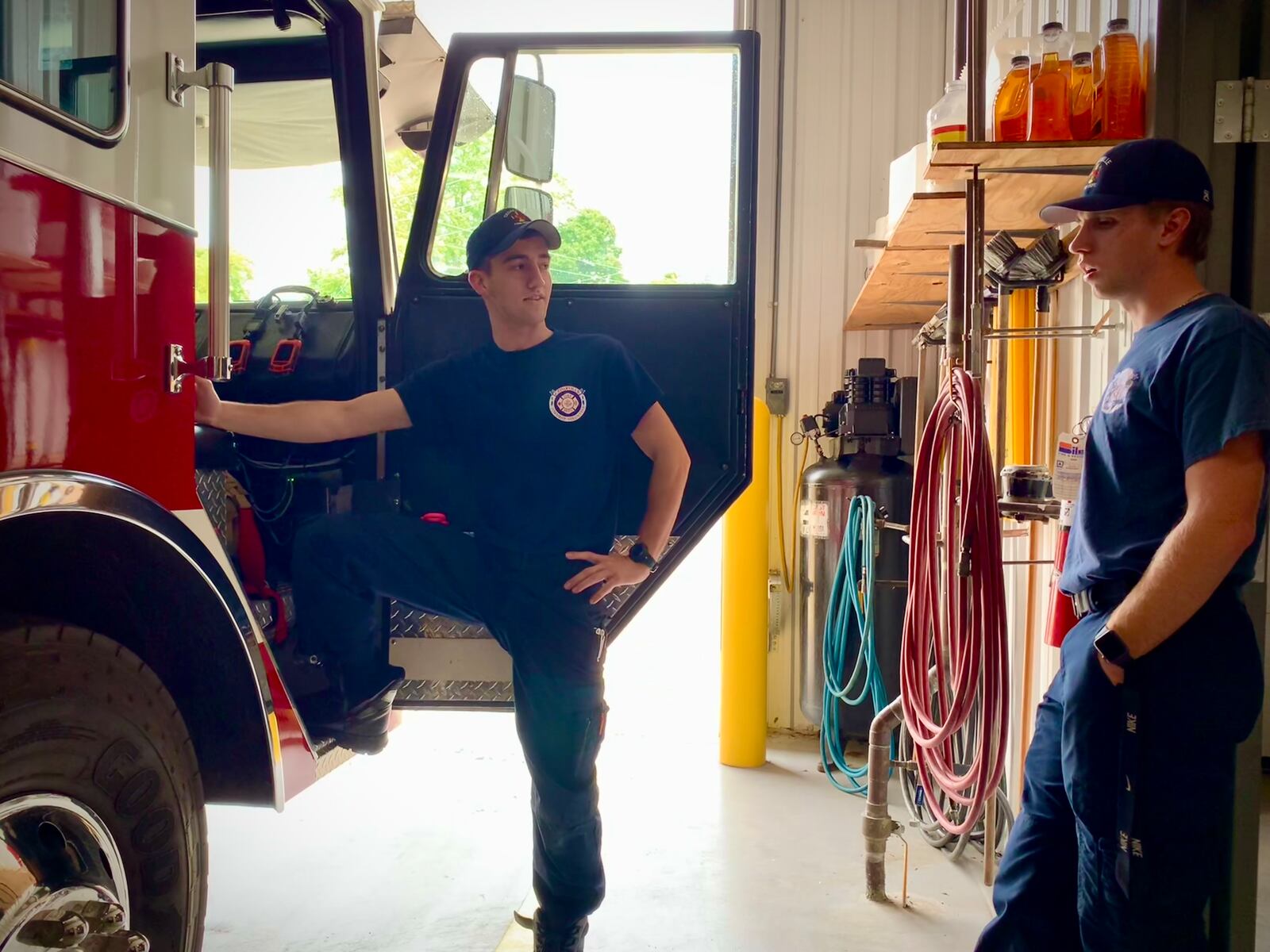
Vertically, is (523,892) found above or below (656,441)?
below

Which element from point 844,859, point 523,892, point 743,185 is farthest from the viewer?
point 844,859

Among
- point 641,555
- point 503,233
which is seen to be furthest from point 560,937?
point 503,233

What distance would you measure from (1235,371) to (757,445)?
123 inches

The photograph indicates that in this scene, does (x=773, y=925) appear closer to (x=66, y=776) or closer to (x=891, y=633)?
(x=891, y=633)

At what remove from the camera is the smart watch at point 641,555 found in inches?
105

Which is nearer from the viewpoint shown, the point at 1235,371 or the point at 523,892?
the point at 1235,371

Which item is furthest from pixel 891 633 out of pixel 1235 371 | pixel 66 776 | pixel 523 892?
pixel 66 776

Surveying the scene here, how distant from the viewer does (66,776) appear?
148 cm

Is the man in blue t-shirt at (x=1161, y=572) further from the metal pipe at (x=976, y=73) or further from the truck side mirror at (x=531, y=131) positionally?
the truck side mirror at (x=531, y=131)

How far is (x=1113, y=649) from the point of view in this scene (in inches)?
71.4

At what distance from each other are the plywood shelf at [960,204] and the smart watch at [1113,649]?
1.28 metres

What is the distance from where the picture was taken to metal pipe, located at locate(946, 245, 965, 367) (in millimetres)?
2883

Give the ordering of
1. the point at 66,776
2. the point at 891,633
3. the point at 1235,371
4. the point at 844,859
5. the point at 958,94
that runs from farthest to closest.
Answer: the point at 891,633 → the point at 844,859 → the point at 958,94 → the point at 1235,371 → the point at 66,776

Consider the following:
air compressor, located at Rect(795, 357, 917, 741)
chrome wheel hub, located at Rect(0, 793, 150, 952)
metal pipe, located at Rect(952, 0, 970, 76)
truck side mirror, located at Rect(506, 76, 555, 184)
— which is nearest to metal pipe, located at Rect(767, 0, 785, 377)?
air compressor, located at Rect(795, 357, 917, 741)
